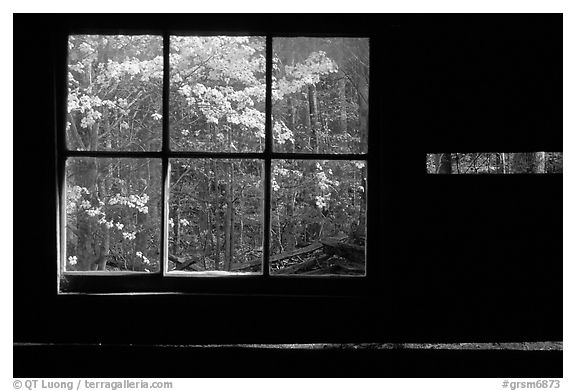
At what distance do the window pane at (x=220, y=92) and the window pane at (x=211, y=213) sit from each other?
501 mm

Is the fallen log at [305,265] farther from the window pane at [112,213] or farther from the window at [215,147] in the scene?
the window pane at [112,213]

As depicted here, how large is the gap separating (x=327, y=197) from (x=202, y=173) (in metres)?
1.68

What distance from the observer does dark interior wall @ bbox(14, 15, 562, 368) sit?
1716mm

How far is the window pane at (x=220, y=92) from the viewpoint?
572 cm

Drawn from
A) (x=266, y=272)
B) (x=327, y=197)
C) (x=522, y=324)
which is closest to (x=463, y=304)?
(x=522, y=324)

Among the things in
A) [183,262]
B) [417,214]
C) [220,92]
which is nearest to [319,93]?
[220,92]

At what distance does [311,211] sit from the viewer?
22.2 ft

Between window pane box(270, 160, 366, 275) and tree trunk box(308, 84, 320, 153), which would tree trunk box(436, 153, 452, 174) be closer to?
window pane box(270, 160, 366, 275)

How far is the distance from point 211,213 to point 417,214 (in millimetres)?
5297

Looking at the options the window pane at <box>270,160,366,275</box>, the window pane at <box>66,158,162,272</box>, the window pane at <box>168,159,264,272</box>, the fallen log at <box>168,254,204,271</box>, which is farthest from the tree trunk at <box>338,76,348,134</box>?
the fallen log at <box>168,254,204,271</box>

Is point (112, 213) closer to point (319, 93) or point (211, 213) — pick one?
point (211, 213)

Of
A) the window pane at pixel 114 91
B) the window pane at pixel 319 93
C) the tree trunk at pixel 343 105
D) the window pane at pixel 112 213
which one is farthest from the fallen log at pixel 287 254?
the window pane at pixel 114 91

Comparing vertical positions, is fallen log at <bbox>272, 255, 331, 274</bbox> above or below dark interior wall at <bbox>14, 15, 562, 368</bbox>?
below

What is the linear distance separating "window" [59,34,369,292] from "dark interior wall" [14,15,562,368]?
2.77 metres
